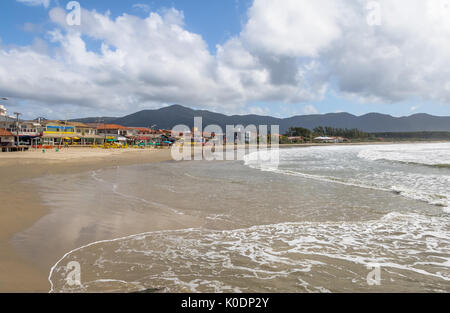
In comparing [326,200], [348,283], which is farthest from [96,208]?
[326,200]

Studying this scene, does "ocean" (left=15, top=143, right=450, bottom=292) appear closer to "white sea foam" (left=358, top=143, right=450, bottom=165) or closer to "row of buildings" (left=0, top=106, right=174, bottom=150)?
"white sea foam" (left=358, top=143, right=450, bottom=165)

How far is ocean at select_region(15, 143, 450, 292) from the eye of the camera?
3633 mm

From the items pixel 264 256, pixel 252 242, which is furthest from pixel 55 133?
pixel 264 256

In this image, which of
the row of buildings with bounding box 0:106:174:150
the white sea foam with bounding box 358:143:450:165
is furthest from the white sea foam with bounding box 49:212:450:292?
the row of buildings with bounding box 0:106:174:150

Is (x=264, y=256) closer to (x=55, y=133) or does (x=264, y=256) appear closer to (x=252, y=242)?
(x=252, y=242)

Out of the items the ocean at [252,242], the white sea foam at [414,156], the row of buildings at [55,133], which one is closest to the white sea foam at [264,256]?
the ocean at [252,242]

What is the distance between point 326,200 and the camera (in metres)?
9.07

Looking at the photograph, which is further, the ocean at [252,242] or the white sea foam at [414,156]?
the white sea foam at [414,156]

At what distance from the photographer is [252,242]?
5.20m

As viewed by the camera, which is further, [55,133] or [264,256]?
[55,133]

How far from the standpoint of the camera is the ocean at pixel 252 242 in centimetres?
363

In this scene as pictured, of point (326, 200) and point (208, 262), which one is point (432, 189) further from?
point (208, 262)

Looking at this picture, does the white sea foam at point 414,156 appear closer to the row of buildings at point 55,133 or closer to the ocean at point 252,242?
the ocean at point 252,242
